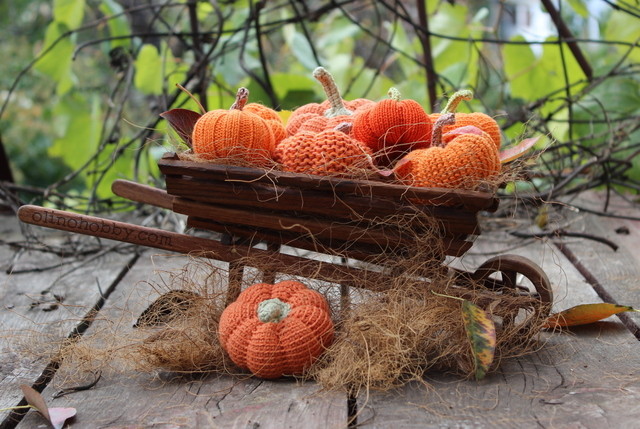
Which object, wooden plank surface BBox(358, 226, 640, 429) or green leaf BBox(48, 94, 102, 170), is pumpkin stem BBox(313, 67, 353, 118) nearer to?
wooden plank surface BBox(358, 226, 640, 429)

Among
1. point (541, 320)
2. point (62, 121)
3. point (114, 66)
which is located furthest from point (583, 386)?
point (62, 121)

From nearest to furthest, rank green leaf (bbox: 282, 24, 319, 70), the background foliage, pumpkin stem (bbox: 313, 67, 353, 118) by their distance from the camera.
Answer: pumpkin stem (bbox: 313, 67, 353, 118)
the background foliage
green leaf (bbox: 282, 24, 319, 70)

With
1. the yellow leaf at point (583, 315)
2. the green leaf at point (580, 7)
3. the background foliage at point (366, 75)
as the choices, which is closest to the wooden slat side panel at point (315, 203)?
the yellow leaf at point (583, 315)

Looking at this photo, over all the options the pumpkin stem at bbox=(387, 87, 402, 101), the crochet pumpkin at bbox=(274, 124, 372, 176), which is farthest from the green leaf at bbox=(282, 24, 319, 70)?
the crochet pumpkin at bbox=(274, 124, 372, 176)

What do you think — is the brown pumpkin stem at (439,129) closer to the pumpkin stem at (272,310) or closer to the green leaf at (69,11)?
the pumpkin stem at (272,310)

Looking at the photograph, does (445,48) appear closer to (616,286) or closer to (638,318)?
(616,286)

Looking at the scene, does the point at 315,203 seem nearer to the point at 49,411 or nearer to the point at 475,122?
the point at 475,122
